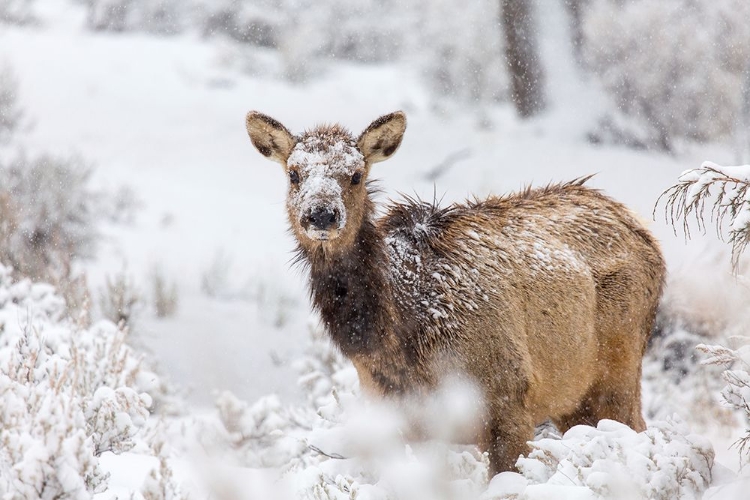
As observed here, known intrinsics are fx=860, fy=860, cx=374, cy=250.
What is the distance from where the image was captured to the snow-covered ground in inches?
381

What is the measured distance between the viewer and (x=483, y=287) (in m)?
4.95

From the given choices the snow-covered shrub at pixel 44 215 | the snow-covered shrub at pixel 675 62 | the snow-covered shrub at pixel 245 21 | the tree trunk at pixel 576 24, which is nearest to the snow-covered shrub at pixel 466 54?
the tree trunk at pixel 576 24

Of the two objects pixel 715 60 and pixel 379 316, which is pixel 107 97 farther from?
pixel 379 316

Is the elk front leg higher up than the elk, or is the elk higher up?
the elk

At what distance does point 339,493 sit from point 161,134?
15.4 meters

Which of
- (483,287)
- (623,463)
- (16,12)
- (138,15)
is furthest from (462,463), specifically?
(138,15)

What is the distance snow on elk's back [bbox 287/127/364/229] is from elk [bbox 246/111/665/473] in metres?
0.01

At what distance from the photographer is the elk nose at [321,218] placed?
15.3 ft

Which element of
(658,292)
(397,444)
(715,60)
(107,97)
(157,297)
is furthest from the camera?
(107,97)

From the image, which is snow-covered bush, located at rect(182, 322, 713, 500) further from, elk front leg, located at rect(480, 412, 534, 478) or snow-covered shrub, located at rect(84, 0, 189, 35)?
snow-covered shrub, located at rect(84, 0, 189, 35)

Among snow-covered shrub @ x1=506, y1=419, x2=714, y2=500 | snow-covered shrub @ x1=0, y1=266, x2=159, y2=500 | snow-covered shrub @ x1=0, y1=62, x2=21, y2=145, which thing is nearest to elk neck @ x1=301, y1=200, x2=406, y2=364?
snow-covered shrub @ x1=506, y1=419, x2=714, y2=500

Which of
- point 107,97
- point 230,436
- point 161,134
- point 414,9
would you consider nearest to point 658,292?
point 230,436

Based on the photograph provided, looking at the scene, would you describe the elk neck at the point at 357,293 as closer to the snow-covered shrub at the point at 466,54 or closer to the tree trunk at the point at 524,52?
the tree trunk at the point at 524,52

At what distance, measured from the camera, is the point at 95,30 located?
953 inches
